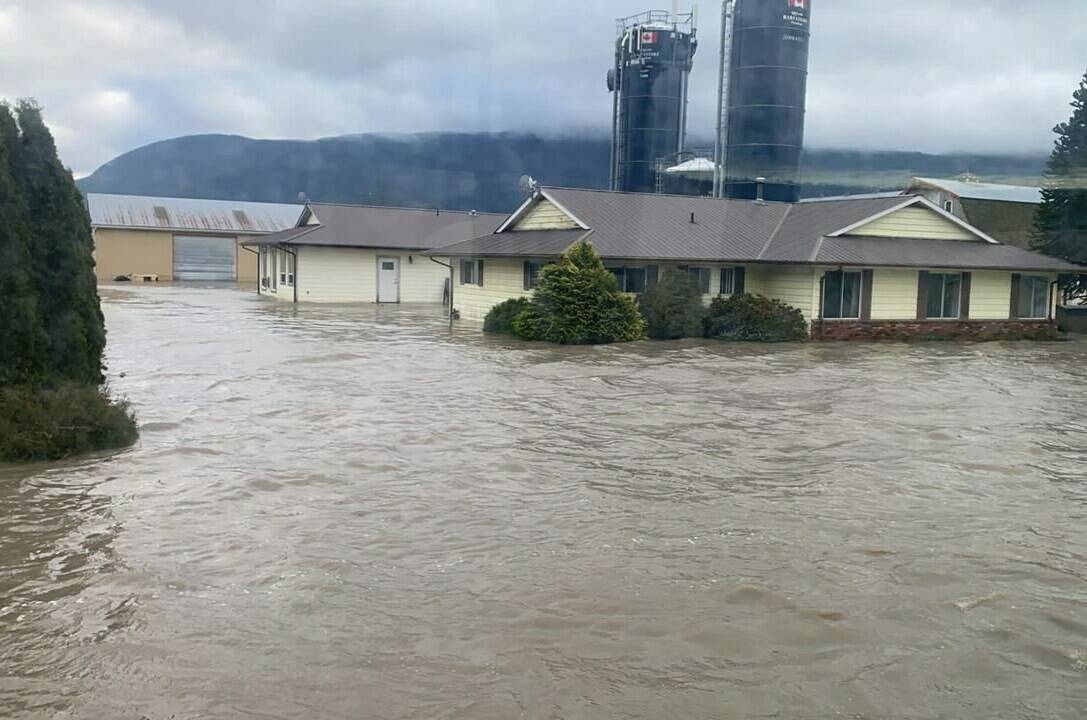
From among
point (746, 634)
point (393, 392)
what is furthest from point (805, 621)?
point (393, 392)

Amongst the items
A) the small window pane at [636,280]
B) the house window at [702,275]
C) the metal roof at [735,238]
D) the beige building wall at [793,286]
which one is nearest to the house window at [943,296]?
the metal roof at [735,238]

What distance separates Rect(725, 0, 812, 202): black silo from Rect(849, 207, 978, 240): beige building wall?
782 cm

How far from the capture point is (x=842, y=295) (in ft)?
87.4

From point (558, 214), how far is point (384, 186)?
19.3 ft

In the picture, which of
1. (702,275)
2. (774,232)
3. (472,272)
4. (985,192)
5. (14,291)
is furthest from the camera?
(985,192)

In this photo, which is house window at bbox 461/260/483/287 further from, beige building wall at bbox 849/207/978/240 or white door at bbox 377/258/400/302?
beige building wall at bbox 849/207/978/240

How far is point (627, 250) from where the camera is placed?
86.3ft

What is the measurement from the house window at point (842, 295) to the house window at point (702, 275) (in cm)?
323

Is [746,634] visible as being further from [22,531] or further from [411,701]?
[22,531]

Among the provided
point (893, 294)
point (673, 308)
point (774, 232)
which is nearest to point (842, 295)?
point (893, 294)

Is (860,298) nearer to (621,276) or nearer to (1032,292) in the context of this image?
(1032,292)

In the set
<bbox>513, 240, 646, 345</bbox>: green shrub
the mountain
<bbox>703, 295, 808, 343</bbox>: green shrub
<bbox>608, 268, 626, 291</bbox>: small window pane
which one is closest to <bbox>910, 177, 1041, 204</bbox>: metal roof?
the mountain

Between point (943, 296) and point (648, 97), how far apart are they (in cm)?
1907

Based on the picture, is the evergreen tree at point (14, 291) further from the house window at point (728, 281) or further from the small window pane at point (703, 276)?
the house window at point (728, 281)
